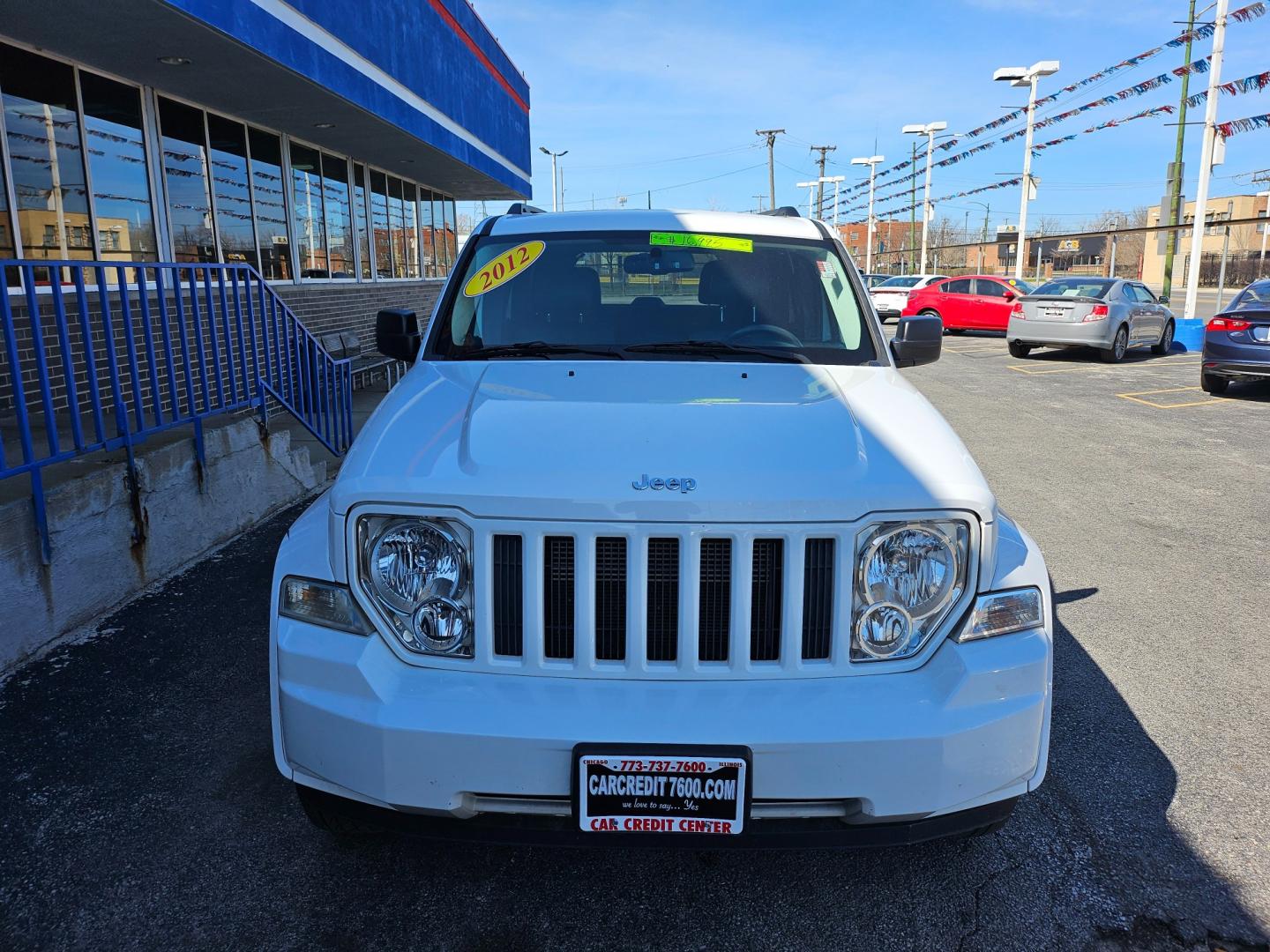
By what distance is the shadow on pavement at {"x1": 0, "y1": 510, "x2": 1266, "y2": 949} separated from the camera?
7.80 ft

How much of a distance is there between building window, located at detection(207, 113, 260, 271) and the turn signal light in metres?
12.5

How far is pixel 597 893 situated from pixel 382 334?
2.41m

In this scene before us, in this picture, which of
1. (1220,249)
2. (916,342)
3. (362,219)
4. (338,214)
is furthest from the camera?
(1220,249)

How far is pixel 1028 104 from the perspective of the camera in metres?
28.1

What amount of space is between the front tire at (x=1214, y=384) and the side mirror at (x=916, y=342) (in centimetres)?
1111

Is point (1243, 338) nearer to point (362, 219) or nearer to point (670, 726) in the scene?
point (670, 726)

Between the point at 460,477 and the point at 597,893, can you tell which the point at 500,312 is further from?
the point at 597,893

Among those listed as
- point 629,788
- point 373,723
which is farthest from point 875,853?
point 373,723

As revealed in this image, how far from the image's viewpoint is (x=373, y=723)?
82.4 inches

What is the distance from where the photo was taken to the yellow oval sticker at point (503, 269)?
3.63 m

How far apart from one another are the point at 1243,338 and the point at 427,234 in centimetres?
1534

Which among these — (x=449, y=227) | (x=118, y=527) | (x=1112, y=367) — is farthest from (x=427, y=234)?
(x=118, y=527)

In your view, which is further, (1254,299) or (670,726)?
(1254,299)

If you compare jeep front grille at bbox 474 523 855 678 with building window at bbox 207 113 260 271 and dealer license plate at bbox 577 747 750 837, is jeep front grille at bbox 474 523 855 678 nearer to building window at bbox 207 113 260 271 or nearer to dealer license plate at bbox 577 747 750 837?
dealer license plate at bbox 577 747 750 837
